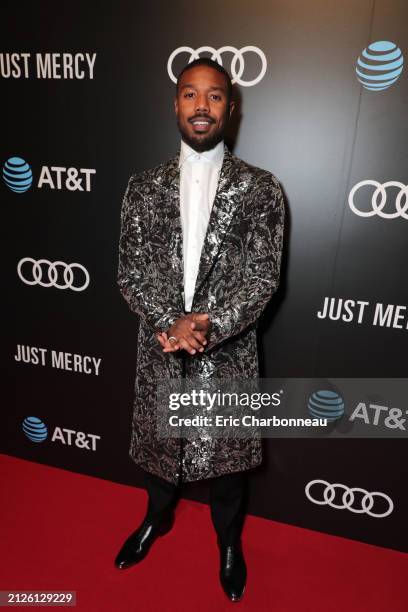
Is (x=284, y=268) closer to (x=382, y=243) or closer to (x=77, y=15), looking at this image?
(x=382, y=243)

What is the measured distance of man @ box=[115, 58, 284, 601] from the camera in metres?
1.40

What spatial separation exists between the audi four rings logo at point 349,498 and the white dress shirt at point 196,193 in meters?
1.13

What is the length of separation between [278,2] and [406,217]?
0.82 meters

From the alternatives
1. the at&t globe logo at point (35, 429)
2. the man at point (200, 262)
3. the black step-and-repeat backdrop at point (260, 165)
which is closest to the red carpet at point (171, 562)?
the black step-and-repeat backdrop at point (260, 165)

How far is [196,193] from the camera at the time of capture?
58.9 inches

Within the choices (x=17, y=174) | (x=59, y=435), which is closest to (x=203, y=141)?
(x=17, y=174)

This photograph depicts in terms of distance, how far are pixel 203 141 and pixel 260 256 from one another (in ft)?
1.25

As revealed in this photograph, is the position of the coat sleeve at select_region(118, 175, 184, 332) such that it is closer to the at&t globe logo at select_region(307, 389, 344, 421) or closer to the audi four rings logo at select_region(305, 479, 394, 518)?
the at&t globe logo at select_region(307, 389, 344, 421)

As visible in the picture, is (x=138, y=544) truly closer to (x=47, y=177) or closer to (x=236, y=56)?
(x=47, y=177)

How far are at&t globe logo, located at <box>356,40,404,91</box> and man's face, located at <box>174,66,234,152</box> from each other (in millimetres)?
477

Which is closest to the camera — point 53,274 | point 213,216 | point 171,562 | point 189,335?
point 189,335

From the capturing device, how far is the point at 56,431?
7.74ft

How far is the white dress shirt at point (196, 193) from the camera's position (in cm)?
149

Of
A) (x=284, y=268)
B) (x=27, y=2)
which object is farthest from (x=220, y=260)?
(x=27, y=2)
